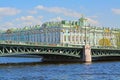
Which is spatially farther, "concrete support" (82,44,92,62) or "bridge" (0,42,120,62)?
"concrete support" (82,44,92,62)

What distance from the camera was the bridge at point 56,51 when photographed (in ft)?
223

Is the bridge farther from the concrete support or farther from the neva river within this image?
the neva river

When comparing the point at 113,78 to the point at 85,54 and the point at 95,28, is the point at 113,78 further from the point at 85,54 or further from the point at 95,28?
the point at 95,28

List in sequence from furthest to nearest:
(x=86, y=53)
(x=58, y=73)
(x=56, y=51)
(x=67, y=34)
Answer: (x=67, y=34) → (x=86, y=53) → (x=56, y=51) → (x=58, y=73)

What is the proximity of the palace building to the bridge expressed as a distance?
64.1 meters

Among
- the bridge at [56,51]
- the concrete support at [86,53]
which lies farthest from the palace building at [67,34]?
the concrete support at [86,53]

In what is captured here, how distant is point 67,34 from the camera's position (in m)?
166

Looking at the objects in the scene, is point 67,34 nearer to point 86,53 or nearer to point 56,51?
point 86,53

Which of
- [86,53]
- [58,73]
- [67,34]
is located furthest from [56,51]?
[67,34]

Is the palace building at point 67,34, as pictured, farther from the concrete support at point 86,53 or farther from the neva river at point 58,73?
the neva river at point 58,73

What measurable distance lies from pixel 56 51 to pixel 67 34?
8869cm

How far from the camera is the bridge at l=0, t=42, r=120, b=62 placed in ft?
223

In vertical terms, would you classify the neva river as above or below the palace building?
below

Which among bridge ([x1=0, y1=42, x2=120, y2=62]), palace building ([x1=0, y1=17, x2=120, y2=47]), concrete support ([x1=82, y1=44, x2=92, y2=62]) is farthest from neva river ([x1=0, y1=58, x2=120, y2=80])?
palace building ([x1=0, y1=17, x2=120, y2=47])
